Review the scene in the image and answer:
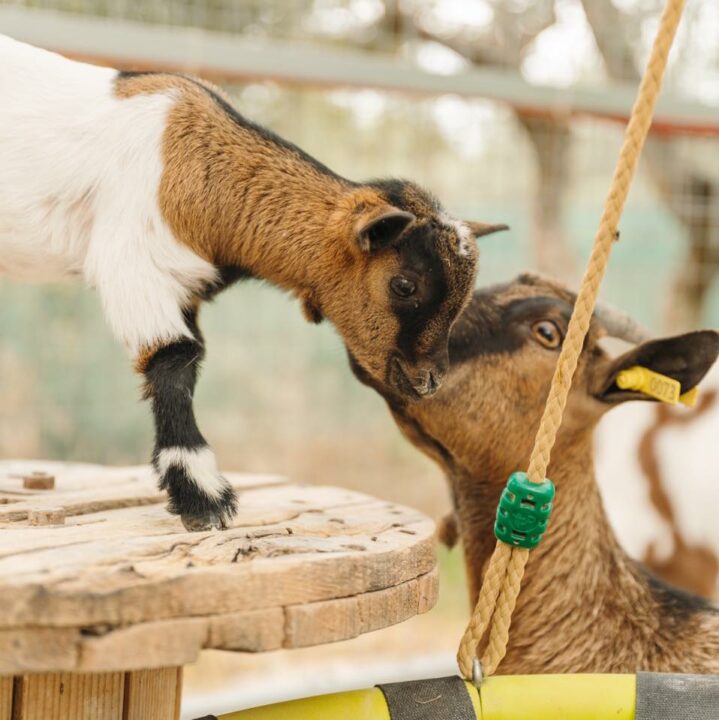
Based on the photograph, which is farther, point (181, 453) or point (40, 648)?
point (181, 453)

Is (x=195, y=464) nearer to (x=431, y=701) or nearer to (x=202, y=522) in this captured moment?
(x=202, y=522)

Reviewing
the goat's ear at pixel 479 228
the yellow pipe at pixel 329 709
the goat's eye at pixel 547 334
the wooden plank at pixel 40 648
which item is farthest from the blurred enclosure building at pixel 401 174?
the wooden plank at pixel 40 648

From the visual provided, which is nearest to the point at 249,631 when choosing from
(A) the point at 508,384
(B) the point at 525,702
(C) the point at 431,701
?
(C) the point at 431,701

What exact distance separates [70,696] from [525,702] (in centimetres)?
→ 75

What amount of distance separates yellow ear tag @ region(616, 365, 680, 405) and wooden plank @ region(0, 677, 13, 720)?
144 centimetres

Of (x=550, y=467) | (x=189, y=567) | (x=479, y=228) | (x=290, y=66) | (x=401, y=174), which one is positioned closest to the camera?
(x=189, y=567)

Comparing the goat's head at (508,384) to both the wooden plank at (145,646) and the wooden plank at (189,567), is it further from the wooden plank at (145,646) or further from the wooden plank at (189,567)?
the wooden plank at (145,646)

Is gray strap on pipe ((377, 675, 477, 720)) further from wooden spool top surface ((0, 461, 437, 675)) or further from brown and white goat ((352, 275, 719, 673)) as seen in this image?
brown and white goat ((352, 275, 719, 673))

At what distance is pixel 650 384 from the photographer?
2314 millimetres

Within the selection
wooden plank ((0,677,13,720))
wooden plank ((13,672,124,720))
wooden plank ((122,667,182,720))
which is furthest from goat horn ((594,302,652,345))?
wooden plank ((0,677,13,720))

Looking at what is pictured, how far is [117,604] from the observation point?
130cm

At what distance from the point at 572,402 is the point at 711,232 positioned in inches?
159

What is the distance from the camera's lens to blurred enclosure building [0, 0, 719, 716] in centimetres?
438

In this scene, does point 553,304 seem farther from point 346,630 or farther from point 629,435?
point 629,435
